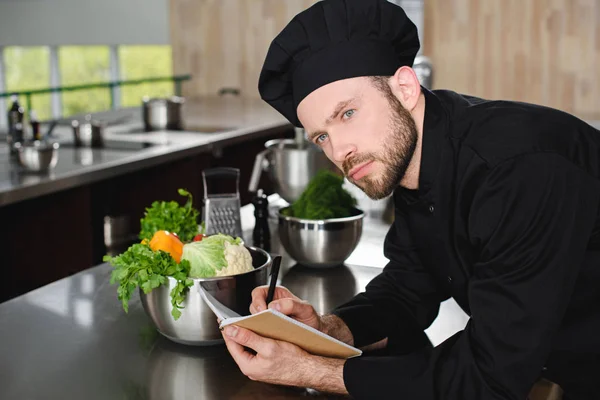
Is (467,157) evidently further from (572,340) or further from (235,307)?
(235,307)

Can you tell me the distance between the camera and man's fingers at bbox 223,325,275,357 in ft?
4.53

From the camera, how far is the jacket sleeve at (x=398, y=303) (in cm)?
163

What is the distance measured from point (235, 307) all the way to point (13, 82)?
Result: 12896mm

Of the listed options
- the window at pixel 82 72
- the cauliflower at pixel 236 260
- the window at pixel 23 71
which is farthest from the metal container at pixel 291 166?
the window at pixel 23 71

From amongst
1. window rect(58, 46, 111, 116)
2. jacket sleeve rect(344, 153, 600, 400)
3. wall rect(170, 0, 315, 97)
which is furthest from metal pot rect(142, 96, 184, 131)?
window rect(58, 46, 111, 116)

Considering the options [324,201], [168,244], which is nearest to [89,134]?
[324,201]

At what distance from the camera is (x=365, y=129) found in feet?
4.70

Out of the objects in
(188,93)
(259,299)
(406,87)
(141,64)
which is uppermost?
(141,64)

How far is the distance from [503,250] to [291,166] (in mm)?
1347

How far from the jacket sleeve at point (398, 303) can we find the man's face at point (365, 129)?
24 cm

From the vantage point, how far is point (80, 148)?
3.90m

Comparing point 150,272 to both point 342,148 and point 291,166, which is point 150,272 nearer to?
point 342,148

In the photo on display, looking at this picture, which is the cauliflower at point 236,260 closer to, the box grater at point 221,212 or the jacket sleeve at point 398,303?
the jacket sleeve at point 398,303

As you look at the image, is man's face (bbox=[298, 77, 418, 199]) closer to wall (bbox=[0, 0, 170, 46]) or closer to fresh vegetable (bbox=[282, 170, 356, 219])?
fresh vegetable (bbox=[282, 170, 356, 219])
